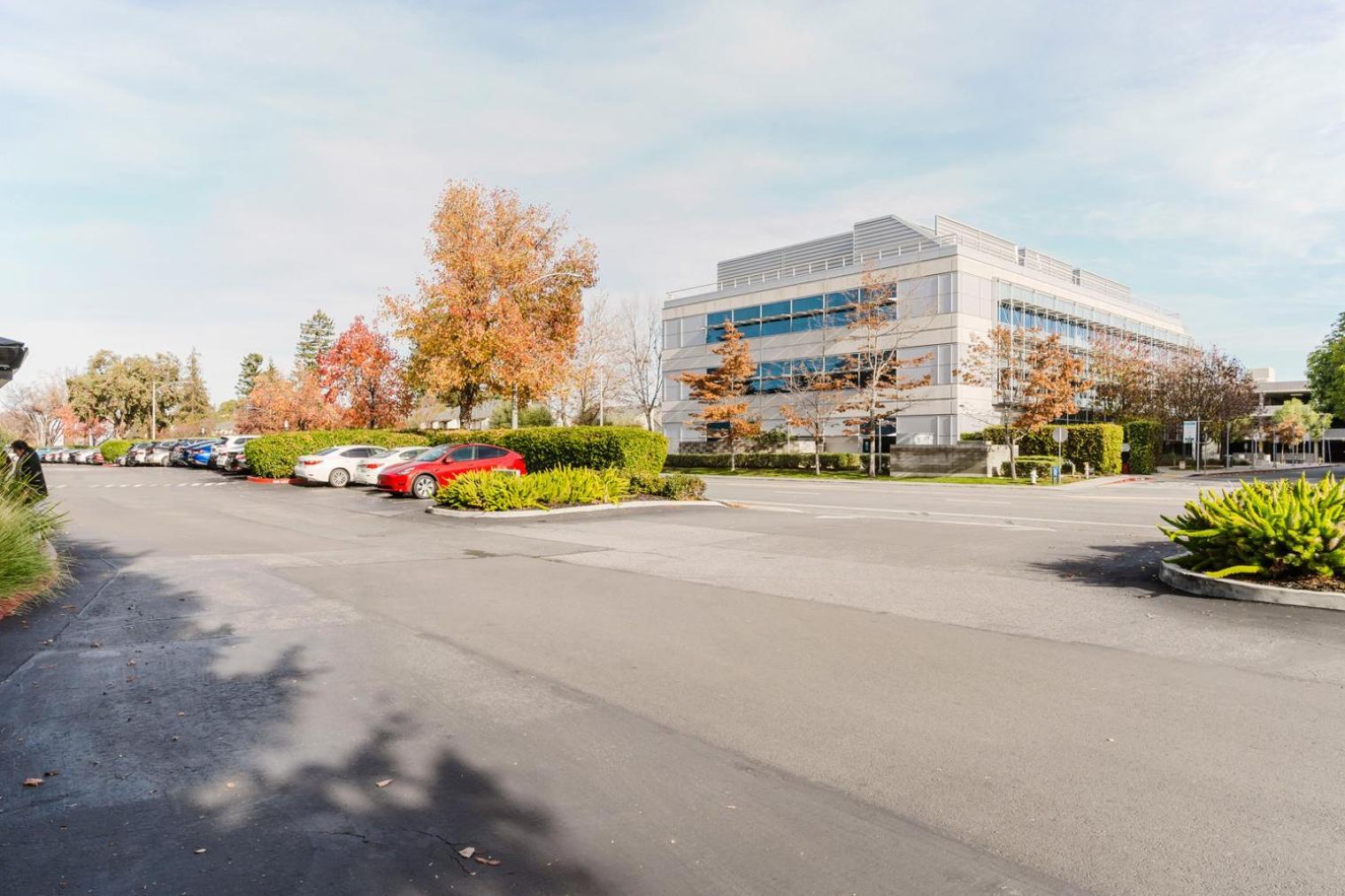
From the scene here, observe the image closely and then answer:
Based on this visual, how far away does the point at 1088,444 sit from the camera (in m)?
41.0

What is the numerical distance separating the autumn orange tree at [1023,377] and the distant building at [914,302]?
6.46 ft

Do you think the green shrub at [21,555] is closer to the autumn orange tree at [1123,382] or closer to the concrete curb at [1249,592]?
the concrete curb at [1249,592]

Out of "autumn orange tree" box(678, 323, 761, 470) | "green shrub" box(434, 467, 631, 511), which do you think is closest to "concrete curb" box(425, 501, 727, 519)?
"green shrub" box(434, 467, 631, 511)

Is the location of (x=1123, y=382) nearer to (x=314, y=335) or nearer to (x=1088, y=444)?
(x=1088, y=444)

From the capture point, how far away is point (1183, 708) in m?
5.18

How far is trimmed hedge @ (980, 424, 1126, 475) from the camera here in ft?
134

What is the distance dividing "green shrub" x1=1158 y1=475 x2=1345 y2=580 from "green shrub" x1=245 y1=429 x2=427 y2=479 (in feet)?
87.2

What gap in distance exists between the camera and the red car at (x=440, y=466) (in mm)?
22406

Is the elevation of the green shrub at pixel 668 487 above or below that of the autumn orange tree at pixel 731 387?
below

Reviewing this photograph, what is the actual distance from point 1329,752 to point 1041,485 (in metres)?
31.2

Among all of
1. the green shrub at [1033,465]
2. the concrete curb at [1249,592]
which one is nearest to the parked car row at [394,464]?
the concrete curb at [1249,592]

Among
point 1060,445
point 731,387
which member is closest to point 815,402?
point 731,387

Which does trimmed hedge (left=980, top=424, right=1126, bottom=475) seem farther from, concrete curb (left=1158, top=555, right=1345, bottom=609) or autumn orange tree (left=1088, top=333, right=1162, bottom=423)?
concrete curb (left=1158, top=555, right=1345, bottom=609)

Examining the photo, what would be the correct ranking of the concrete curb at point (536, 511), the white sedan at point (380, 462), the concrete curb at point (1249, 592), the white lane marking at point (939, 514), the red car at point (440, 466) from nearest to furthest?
the concrete curb at point (1249, 592), the white lane marking at point (939, 514), the concrete curb at point (536, 511), the red car at point (440, 466), the white sedan at point (380, 462)
